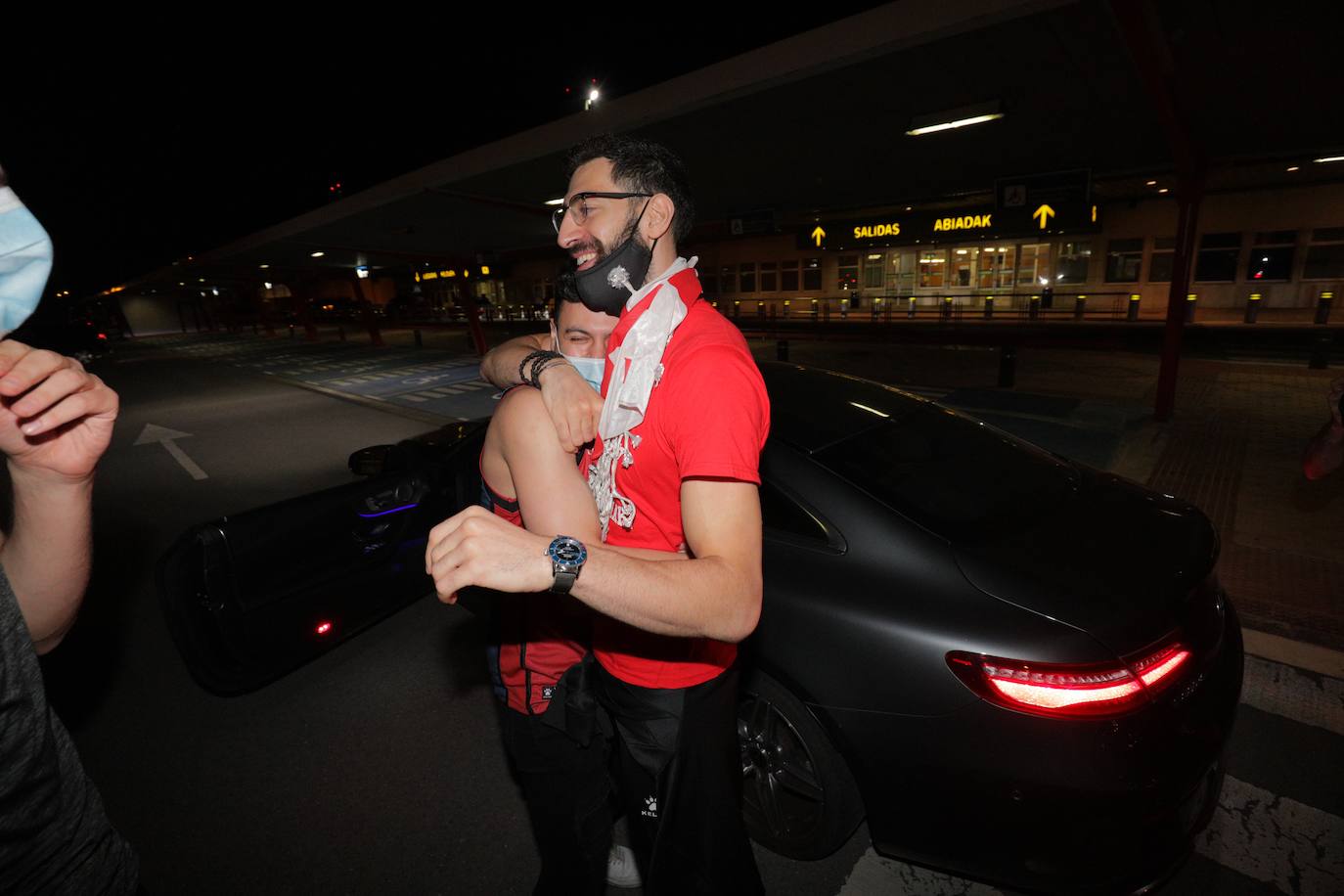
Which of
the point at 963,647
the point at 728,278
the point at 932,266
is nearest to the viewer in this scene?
the point at 963,647

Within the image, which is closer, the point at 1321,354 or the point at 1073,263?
the point at 1321,354

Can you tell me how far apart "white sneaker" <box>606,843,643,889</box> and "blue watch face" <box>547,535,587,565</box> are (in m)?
1.82

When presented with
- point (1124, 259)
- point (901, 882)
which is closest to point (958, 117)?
point (901, 882)

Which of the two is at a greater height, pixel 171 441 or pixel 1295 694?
pixel 171 441

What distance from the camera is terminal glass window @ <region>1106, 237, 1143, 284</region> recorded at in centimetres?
2258

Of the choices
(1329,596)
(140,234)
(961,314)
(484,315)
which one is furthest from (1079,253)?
(140,234)

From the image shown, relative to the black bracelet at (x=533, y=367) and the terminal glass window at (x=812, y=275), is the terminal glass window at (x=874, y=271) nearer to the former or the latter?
the terminal glass window at (x=812, y=275)

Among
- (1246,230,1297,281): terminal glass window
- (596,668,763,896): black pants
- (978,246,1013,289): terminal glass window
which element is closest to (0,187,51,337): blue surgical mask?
(596,668,763,896): black pants

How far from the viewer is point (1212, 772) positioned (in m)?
1.86

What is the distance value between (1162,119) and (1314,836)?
7.20 m

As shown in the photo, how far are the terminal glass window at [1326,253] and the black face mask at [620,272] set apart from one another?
1128 inches

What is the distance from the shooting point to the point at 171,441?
32.8ft

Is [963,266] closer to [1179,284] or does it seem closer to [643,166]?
[1179,284]

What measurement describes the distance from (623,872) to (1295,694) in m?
3.43
